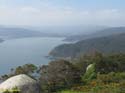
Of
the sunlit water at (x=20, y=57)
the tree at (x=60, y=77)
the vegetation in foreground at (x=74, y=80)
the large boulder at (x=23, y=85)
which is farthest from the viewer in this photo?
the sunlit water at (x=20, y=57)

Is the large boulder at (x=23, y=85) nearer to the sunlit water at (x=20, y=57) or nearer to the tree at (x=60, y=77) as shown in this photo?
the tree at (x=60, y=77)

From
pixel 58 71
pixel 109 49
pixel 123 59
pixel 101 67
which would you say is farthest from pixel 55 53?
pixel 58 71

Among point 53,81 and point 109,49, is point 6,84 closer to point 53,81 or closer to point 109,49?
point 53,81

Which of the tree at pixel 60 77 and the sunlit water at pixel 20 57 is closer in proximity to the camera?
the tree at pixel 60 77

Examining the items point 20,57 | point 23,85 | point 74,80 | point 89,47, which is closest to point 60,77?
point 74,80

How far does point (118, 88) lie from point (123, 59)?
21527 mm

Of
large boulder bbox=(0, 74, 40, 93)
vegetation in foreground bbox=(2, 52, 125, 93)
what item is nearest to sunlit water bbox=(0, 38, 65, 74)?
vegetation in foreground bbox=(2, 52, 125, 93)

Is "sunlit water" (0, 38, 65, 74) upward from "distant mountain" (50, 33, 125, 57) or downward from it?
downward

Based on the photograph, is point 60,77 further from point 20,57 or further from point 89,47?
point 20,57

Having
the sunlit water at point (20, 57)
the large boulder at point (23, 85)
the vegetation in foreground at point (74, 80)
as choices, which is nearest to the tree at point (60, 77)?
the vegetation in foreground at point (74, 80)

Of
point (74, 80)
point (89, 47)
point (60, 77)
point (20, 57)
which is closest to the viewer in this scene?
point (60, 77)

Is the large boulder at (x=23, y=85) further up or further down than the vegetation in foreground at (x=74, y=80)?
further up

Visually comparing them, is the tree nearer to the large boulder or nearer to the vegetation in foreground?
the vegetation in foreground

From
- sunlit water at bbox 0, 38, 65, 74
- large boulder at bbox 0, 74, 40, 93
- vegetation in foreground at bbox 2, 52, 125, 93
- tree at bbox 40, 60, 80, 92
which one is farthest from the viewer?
sunlit water at bbox 0, 38, 65, 74
